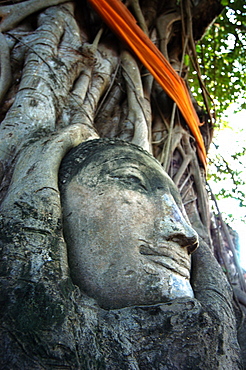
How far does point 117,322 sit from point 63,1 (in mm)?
3085

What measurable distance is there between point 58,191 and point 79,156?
29 centimetres

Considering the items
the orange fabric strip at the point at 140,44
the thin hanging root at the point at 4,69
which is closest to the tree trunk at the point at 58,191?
the thin hanging root at the point at 4,69

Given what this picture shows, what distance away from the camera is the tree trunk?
1.10 m

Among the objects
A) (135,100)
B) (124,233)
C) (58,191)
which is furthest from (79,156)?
(135,100)

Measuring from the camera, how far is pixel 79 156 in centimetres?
182

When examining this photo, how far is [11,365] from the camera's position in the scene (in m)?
0.96

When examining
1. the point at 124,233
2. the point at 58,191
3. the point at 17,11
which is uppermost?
the point at 17,11

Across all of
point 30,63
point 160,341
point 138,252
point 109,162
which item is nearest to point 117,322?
point 160,341

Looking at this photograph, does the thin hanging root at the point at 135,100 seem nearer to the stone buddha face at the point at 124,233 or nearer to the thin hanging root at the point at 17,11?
the thin hanging root at the point at 17,11

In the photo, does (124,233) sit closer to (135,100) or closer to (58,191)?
(58,191)

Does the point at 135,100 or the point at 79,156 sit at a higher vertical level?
the point at 135,100

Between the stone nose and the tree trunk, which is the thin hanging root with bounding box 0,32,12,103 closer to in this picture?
the tree trunk

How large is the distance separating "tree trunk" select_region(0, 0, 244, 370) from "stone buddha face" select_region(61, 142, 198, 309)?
101mm

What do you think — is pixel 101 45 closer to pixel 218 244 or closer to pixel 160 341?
pixel 218 244
